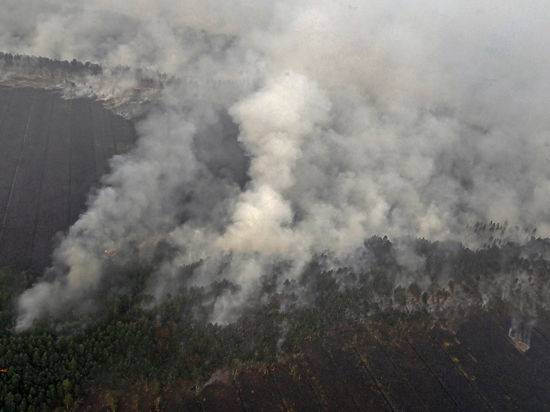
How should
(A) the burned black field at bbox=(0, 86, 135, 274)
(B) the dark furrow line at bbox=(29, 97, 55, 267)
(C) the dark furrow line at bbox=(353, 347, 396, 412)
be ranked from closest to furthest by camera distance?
(C) the dark furrow line at bbox=(353, 347, 396, 412)
(B) the dark furrow line at bbox=(29, 97, 55, 267)
(A) the burned black field at bbox=(0, 86, 135, 274)

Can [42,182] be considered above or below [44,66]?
above

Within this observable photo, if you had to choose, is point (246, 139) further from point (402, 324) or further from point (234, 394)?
point (234, 394)

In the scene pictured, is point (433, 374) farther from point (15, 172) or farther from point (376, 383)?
point (15, 172)

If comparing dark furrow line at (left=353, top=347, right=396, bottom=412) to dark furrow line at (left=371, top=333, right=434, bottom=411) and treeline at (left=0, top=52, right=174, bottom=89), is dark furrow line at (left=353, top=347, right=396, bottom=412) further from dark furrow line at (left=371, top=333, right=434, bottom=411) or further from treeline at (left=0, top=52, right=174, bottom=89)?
treeline at (left=0, top=52, right=174, bottom=89)

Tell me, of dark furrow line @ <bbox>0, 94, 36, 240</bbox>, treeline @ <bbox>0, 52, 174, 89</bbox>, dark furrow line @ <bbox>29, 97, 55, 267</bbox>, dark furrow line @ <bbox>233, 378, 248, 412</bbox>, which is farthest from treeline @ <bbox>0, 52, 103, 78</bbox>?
dark furrow line @ <bbox>233, 378, 248, 412</bbox>

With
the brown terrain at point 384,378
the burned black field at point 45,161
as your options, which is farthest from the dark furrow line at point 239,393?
the burned black field at point 45,161

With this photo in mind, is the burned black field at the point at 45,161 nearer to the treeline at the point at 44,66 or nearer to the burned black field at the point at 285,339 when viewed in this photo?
the burned black field at the point at 285,339

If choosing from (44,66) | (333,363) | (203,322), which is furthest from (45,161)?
(333,363)
